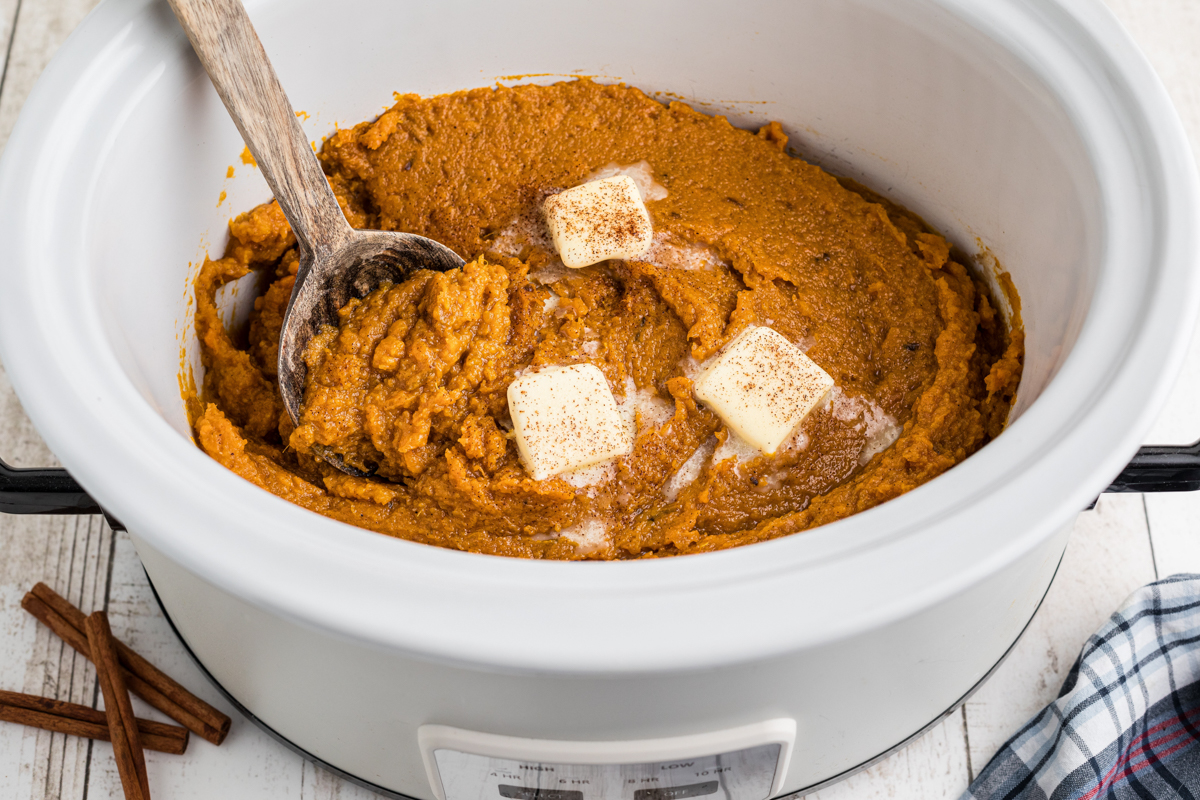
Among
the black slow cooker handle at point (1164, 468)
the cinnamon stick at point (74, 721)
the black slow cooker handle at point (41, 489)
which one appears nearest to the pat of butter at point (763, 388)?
the black slow cooker handle at point (1164, 468)

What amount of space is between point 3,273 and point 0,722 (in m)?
0.82

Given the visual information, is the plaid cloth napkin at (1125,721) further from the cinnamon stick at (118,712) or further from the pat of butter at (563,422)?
the cinnamon stick at (118,712)

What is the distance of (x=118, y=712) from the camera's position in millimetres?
1456

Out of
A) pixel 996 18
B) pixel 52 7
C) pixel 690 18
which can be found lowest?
pixel 996 18

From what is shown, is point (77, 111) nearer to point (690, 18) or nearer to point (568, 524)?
point (568, 524)

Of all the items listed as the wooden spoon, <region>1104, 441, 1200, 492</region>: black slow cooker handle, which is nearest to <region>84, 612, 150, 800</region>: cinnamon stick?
the wooden spoon

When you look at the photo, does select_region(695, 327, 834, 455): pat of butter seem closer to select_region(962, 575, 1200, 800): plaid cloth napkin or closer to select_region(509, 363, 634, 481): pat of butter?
select_region(509, 363, 634, 481): pat of butter

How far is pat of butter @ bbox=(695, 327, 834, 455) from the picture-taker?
4.31 feet

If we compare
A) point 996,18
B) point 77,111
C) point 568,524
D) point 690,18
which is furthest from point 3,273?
point 996,18

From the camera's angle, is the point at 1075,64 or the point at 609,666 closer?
the point at 609,666

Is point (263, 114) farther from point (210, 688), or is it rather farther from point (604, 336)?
point (210, 688)

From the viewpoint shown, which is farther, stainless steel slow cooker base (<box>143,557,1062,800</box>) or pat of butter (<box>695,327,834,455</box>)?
stainless steel slow cooker base (<box>143,557,1062,800</box>)

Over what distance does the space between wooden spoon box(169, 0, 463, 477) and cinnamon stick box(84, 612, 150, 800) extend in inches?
19.5

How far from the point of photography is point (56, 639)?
157cm
